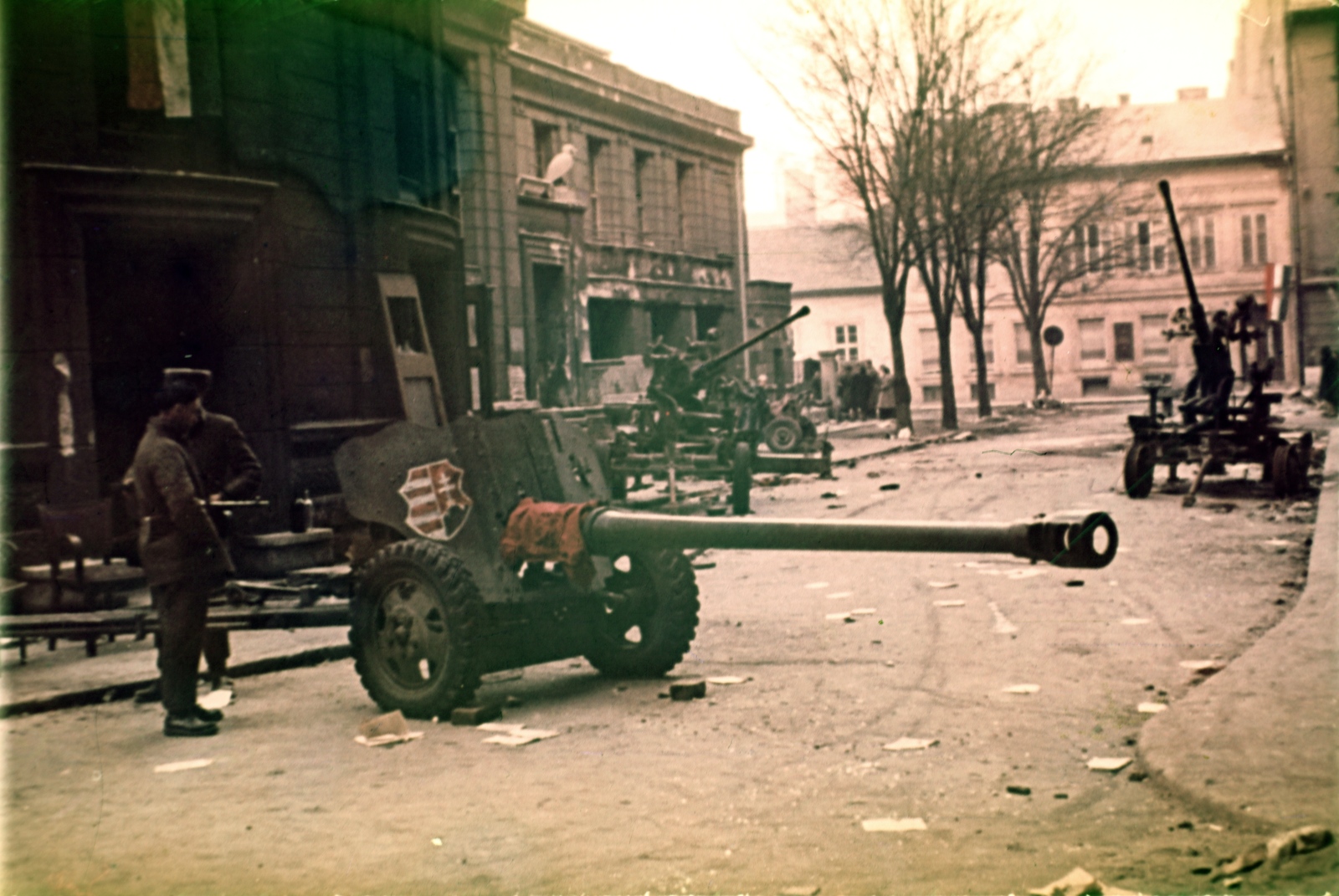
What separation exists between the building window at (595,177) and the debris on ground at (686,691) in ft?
9.38

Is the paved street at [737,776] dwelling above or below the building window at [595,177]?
below

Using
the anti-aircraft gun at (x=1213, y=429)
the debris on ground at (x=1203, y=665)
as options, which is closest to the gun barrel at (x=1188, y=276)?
the anti-aircraft gun at (x=1213, y=429)

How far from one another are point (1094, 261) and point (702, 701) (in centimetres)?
906

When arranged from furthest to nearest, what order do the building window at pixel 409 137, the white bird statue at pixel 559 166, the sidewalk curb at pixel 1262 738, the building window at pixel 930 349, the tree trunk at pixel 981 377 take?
the building window at pixel 930 349 → the tree trunk at pixel 981 377 → the building window at pixel 409 137 → the white bird statue at pixel 559 166 → the sidewalk curb at pixel 1262 738

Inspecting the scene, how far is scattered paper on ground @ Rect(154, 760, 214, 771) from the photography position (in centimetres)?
517

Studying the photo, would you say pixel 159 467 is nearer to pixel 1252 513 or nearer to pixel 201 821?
pixel 201 821

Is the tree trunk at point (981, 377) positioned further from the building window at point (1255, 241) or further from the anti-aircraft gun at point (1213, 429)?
the building window at point (1255, 241)

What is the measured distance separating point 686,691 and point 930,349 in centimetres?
2063

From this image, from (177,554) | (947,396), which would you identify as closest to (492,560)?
(177,554)

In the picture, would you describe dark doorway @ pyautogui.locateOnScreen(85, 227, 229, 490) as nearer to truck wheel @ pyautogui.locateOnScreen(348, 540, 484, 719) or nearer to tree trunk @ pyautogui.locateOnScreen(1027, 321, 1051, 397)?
truck wheel @ pyautogui.locateOnScreen(348, 540, 484, 719)

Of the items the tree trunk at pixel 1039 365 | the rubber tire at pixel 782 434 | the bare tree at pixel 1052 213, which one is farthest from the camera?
the rubber tire at pixel 782 434

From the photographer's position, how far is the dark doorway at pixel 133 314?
842 centimetres

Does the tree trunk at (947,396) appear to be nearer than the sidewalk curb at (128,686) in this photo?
No

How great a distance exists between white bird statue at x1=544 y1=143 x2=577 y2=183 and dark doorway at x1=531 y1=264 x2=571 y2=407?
2.38 ft
